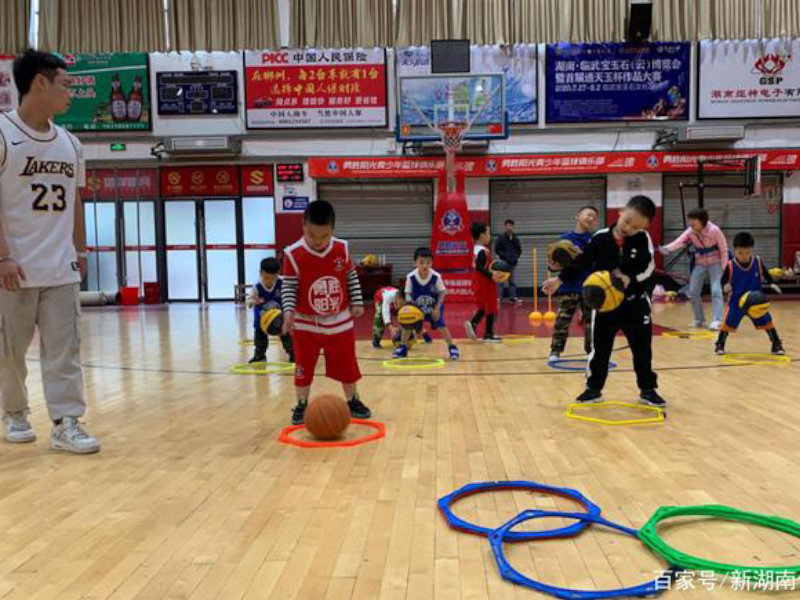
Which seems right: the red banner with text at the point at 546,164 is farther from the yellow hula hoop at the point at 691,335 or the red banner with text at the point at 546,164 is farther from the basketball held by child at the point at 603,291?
→ the basketball held by child at the point at 603,291

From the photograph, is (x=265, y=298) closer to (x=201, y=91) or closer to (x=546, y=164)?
(x=546, y=164)

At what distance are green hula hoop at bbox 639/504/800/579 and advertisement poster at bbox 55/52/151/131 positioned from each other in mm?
17743

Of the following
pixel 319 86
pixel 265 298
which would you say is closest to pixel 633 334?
pixel 265 298

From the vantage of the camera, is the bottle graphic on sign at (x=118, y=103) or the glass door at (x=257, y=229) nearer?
the bottle graphic on sign at (x=118, y=103)

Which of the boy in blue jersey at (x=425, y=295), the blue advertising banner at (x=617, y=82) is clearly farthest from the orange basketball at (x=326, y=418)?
the blue advertising banner at (x=617, y=82)

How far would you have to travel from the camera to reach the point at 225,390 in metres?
5.96

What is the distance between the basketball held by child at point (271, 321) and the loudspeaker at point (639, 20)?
46.0 feet

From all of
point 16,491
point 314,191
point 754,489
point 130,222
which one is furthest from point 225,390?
point 130,222

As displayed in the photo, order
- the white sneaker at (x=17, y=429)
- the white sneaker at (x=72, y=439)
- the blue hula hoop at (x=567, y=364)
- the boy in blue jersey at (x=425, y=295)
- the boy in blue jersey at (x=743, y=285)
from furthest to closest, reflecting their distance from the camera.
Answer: the boy in blue jersey at (x=425, y=295) < the boy in blue jersey at (x=743, y=285) < the blue hula hoop at (x=567, y=364) < the white sneaker at (x=17, y=429) < the white sneaker at (x=72, y=439)

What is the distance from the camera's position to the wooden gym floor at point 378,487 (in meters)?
2.24

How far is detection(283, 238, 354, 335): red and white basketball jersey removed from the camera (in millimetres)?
4512

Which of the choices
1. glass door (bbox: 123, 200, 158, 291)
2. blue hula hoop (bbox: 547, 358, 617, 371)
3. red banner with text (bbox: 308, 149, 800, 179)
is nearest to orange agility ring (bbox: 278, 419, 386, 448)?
blue hula hoop (bbox: 547, 358, 617, 371)

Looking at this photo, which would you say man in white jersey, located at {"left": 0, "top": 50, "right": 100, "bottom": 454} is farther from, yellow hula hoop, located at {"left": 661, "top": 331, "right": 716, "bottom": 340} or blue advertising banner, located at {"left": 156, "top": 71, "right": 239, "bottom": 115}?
blue advertising banner, located at {"left": 156, "top": 71, "right": 239, "bottom": 115}

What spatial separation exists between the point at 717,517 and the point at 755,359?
197 inches
